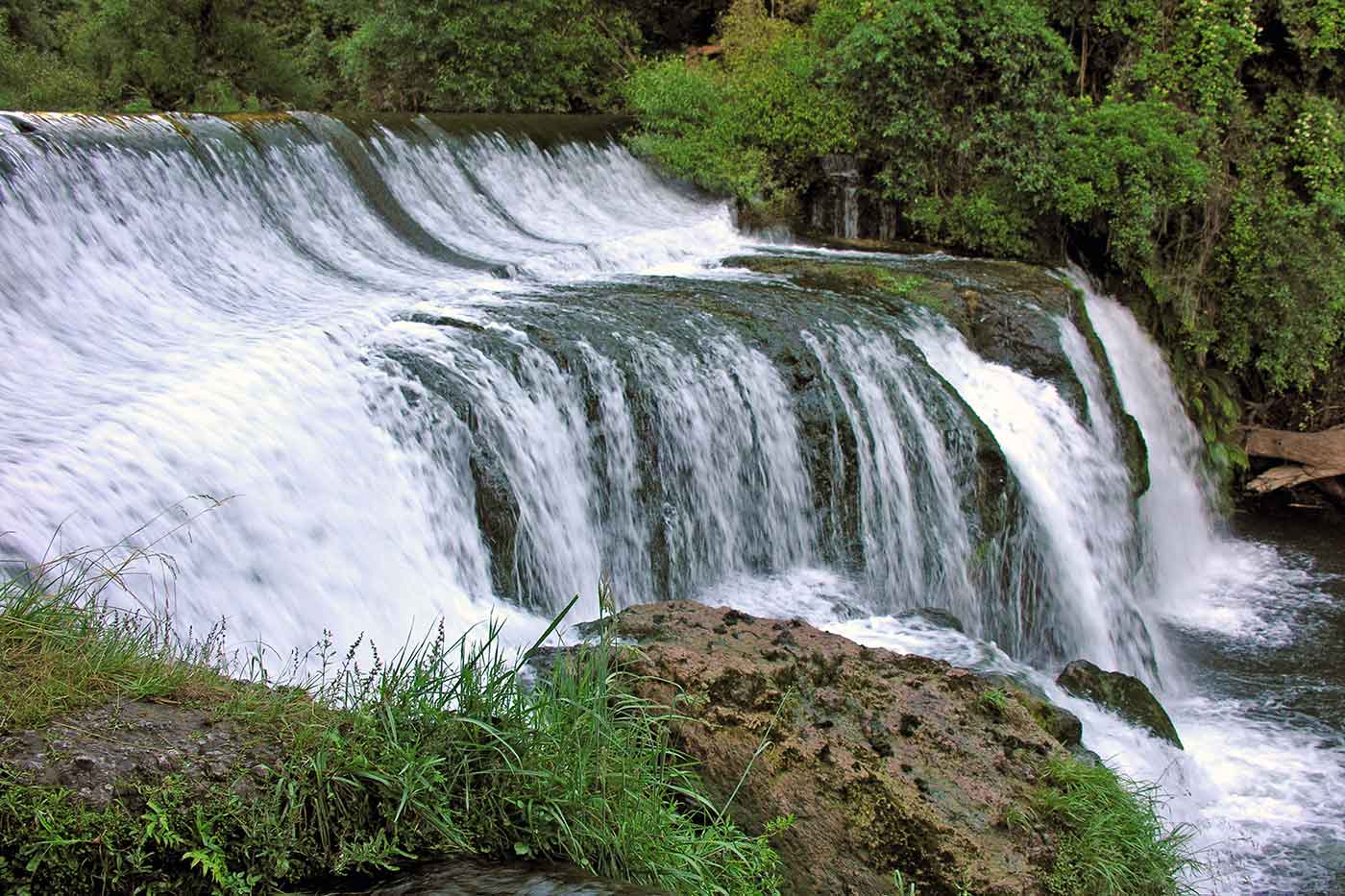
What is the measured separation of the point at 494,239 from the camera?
38.2ft

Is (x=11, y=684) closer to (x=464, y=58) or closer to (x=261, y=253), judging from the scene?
(x=261, y=253)

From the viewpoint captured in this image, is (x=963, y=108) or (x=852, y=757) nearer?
(x=852, y=757)

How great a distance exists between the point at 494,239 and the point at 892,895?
30.1 feet

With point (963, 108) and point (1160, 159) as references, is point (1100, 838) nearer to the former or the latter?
point (1160, 159)

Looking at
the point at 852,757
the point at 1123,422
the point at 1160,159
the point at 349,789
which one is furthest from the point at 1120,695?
the point at 1160,159

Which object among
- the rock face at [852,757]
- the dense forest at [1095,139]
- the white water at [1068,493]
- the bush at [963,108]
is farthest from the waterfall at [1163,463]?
the rock face at [852,757]

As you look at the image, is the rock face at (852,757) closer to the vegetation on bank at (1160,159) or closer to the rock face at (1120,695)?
the rock face at (1120,695)

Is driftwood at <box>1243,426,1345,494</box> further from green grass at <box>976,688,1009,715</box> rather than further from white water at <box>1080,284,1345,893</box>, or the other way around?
green grass at <box>976,688,1009,715</box>

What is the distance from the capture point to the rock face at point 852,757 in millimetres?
3625

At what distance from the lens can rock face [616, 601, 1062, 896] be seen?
3625 millimetres

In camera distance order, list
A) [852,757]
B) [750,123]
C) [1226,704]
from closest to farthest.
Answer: [852,757]
[1226,704]
[750,123]

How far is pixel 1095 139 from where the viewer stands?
1245cm

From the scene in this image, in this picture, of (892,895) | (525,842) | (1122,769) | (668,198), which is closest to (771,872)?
(892,895)

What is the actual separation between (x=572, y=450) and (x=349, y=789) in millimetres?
4390
